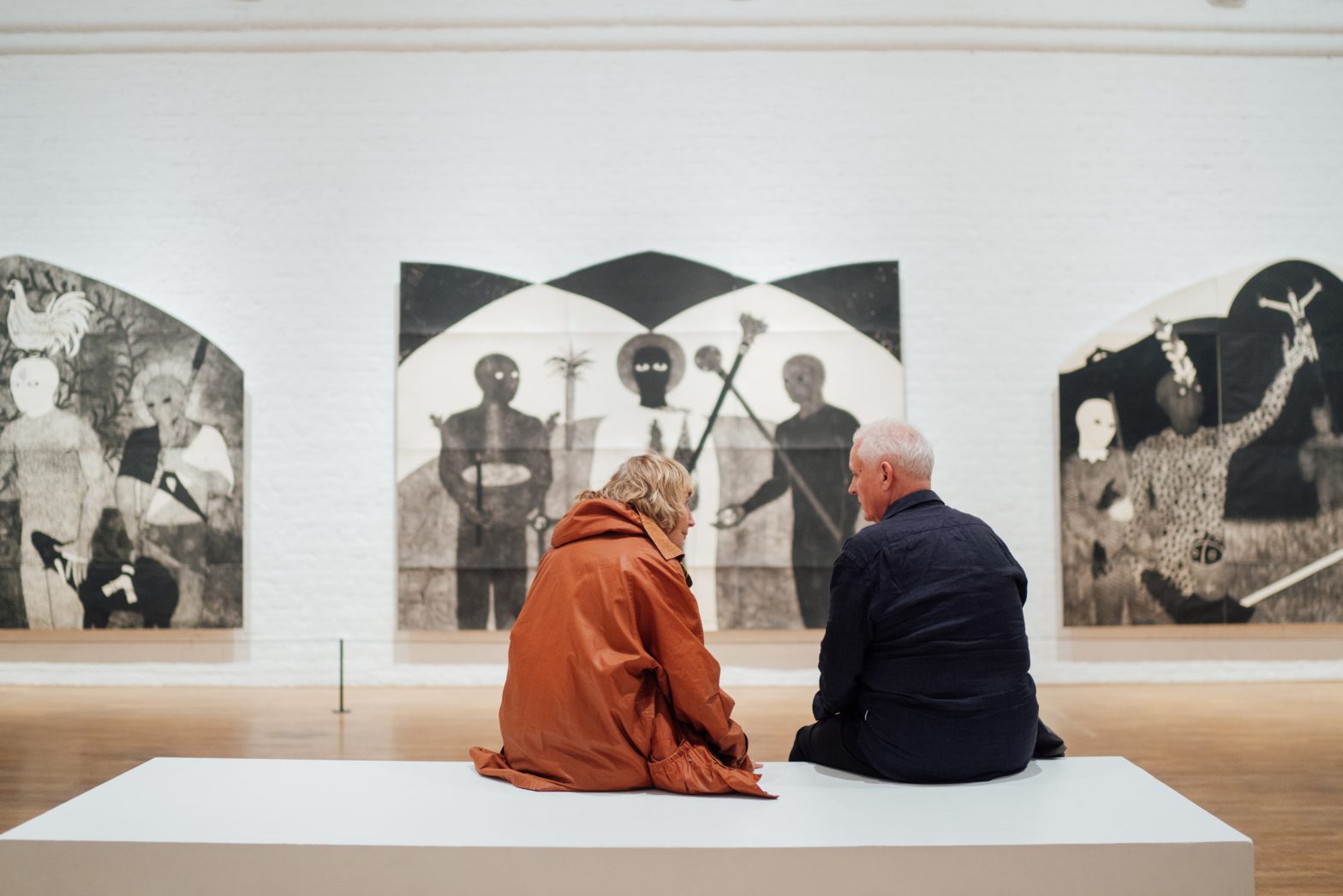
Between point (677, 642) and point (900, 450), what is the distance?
896 millimetres

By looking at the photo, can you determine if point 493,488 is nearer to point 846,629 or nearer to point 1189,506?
point 846,629

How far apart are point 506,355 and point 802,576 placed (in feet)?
8.24

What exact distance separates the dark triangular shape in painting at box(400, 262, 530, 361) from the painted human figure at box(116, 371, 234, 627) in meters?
1.52

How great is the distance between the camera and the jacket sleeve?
113 inches

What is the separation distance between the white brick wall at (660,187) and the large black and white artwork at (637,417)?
10.9 inches

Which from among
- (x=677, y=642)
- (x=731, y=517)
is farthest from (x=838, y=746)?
(x=731, y=517)

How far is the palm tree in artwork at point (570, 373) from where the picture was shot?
7.19 metres

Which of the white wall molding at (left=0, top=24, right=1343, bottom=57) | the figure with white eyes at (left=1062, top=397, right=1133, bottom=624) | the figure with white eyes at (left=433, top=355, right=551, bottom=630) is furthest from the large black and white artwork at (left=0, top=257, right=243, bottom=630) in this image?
the figure with white eyes at (left=1062, top=397, right=1133, bottom=624)

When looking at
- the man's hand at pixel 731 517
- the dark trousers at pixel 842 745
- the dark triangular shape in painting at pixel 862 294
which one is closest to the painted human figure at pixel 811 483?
A: the man's hand at pixel 731 517

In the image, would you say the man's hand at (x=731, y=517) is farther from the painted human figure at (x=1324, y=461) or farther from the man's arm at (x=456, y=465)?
the painted human figure at (x=1324, y=461)

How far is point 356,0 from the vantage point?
7438 millimetres

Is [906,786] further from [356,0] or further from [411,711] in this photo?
[356,0]

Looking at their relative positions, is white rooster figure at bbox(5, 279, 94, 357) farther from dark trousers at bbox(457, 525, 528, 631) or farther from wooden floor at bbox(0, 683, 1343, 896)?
dark trousers at bbox(457, 525, 528, 631)

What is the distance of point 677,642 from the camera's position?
2.86 meters
